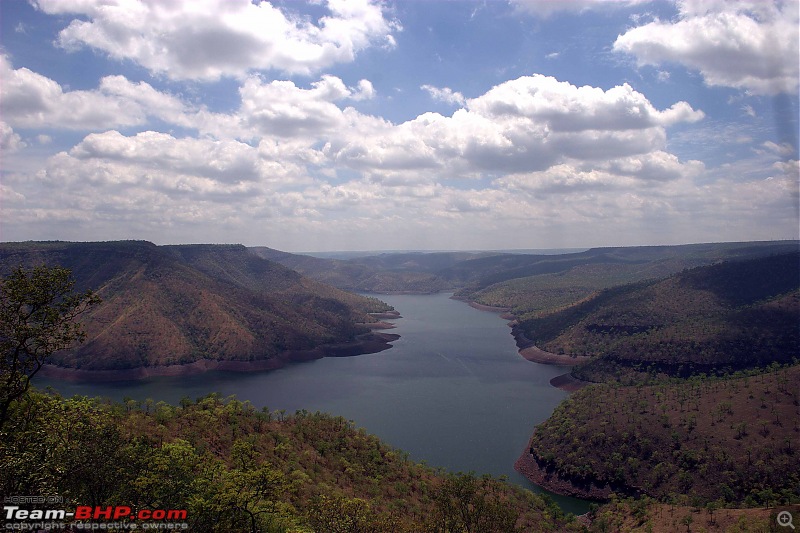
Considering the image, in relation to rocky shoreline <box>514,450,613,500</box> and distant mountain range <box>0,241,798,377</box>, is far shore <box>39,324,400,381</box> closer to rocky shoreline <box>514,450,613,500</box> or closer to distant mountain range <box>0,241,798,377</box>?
distant mountain range <box>0,241,798,377</box>

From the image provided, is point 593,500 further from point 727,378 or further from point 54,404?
point 54,404

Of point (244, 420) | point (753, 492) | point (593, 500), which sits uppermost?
point (244, 420)

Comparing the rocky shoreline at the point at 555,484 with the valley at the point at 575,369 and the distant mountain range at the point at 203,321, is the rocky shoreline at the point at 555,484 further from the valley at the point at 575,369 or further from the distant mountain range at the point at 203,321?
the distant mountain range at the point at 203,321

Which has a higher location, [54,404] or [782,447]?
[54,404]

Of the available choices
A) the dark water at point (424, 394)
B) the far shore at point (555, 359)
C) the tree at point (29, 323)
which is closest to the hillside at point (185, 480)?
the tree at point (29, 323)

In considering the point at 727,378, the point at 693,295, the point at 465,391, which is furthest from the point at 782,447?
the point at 693,295

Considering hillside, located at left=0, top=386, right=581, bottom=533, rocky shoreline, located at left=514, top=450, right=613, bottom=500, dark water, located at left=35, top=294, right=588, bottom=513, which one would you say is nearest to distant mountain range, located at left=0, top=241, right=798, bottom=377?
dark water, located at left=35, top=294, right=588, bottom=513

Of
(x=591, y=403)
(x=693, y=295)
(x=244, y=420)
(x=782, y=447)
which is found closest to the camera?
(x=244, y=420)

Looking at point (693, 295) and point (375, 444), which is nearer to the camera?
point (375, 444)
